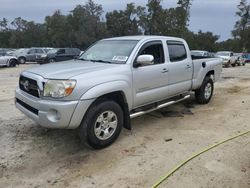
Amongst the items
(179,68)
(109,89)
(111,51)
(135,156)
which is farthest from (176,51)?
(135,156)

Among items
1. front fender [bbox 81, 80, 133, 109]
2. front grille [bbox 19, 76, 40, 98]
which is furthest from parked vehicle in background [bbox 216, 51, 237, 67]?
front grille [bbox 19, 76, 40, 98]

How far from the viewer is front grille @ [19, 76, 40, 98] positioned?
4.30 m

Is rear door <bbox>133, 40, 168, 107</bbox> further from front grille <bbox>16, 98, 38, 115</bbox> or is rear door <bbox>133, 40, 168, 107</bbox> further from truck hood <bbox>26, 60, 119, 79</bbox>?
front grille <bbox>16, 98, 38, 115</bbox>

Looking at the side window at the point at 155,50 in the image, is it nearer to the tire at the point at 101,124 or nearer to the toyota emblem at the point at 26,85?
the tire at the point at 101,124

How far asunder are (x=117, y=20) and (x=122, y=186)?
2278 inches

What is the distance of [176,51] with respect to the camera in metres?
6.23

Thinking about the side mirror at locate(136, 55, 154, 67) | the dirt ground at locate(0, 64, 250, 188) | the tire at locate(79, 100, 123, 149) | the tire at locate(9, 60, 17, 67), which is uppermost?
the side mirror at locate(136, 55, 154, 67)

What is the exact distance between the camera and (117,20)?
58.9 metres

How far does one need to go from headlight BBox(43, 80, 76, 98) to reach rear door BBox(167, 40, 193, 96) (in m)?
2.45

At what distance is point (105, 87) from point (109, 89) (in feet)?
0.29

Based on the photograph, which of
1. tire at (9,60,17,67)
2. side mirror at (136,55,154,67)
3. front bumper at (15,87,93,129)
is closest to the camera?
front bumper at (15,87,93,129)

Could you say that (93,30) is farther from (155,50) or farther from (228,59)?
(155,50)

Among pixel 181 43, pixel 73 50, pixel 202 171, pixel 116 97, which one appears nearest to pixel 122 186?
pixel 202 171

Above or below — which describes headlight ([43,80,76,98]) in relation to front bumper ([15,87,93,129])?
above
